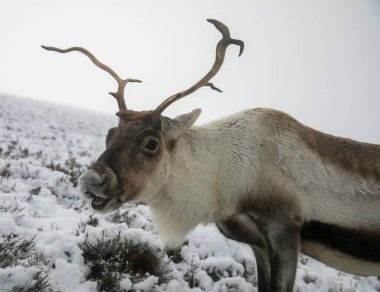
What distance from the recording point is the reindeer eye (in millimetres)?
3120

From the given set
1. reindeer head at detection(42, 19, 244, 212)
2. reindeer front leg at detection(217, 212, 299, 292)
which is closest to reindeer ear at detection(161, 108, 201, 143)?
reindeer head at detection(42, 19, 244, 212)

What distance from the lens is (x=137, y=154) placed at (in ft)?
10.1

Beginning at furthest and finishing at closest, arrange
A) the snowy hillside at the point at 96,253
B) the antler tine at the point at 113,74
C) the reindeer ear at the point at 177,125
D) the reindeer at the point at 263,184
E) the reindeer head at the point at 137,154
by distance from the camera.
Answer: the antler tine at the point at 113,74 → the reindeer ear at the point at 177,125 → the reindeer at the point at 263,184 → the snowy hillside at the point at 96,253 → the reindeer head at the point at 137,154

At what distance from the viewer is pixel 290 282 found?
3.04 m

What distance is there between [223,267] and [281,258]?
49.7 inches

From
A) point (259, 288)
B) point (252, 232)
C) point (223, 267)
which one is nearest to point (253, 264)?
point (223, 267)

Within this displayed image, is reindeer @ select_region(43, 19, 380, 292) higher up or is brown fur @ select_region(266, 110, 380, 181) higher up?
brown fur @ select_region(266, 110, 380, 181)

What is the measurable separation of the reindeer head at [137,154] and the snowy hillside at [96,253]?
57 cm

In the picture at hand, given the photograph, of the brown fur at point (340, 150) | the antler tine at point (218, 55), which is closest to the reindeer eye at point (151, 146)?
the antler tine at point (218, 55)

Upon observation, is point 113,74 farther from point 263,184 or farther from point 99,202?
point 263,184

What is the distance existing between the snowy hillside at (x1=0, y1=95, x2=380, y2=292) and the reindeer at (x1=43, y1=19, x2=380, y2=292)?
41 cm

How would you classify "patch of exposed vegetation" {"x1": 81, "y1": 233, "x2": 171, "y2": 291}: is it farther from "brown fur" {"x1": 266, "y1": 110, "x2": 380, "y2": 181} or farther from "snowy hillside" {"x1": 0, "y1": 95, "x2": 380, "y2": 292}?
"brown fur" {"x1": 266, "y1": 110, "x2": 380, "y2": 181}

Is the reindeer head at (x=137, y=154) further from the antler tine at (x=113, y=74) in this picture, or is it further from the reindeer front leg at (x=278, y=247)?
the reindeer front leg at (x=278, y=247)

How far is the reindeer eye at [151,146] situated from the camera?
3.12 meters
